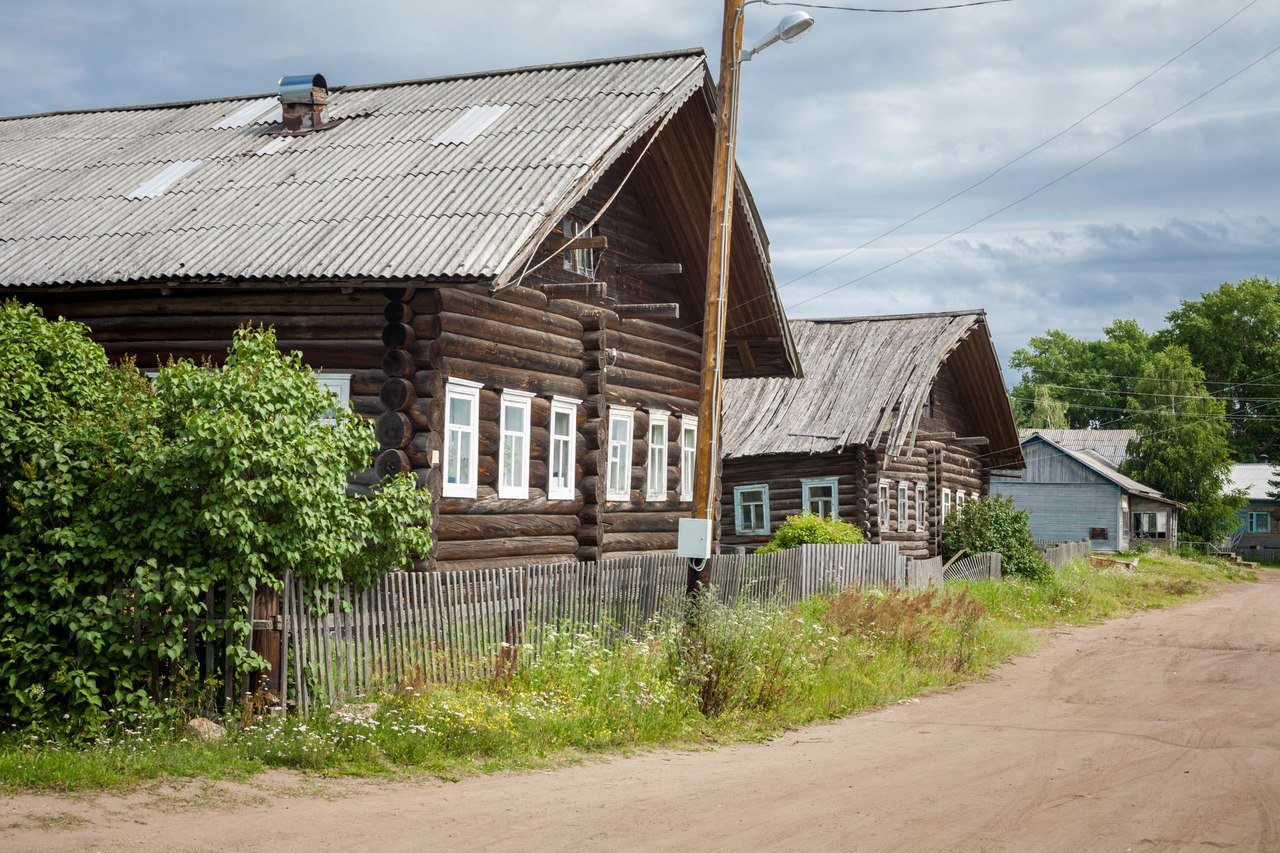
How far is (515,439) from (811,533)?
27.2ft

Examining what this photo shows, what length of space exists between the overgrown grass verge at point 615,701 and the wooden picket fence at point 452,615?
0.25 metres

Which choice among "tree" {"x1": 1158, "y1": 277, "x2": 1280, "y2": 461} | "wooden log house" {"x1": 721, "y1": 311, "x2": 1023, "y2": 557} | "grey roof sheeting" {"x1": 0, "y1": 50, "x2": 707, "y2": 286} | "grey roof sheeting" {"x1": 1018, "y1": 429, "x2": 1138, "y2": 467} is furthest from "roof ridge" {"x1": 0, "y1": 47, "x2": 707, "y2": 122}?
"tree" {"x1": 1158, "y1": 277, "x2": 1280, "y2": 461}

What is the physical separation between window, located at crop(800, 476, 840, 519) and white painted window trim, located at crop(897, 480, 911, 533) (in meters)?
2.62

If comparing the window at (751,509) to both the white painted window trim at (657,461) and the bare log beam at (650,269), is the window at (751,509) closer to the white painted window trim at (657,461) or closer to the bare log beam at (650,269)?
the white painted window trim at (657,461)

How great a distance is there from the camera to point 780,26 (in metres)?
13.0

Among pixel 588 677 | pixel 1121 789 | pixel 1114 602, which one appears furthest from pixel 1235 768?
pixel 1114 602

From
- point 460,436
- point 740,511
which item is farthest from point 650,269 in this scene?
point 740,511

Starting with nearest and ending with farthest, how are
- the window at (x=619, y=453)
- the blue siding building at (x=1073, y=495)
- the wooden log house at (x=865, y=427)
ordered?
the window at (x=619, y=453), the wooden log house at (x=865, y=427), the blue siding building at (x=1073, y=495)

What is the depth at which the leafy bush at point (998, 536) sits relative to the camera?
3100 cm

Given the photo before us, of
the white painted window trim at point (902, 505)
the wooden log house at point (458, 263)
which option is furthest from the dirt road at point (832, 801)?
the white painted window trim at point (902, 505)

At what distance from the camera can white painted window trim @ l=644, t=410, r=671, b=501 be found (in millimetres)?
20594

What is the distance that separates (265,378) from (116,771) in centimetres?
345

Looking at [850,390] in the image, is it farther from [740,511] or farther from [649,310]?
[649,310]

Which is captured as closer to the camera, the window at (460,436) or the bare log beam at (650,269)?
the window at (460,436)
